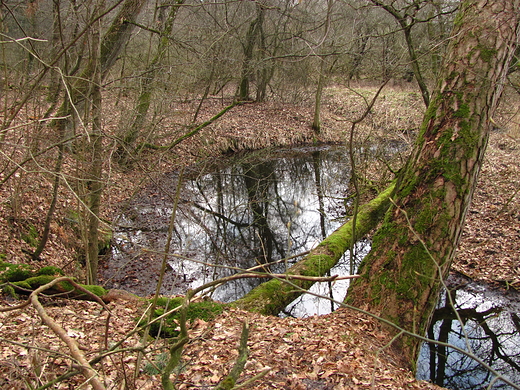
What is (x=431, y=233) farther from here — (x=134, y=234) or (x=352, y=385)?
(x=134, y=234)

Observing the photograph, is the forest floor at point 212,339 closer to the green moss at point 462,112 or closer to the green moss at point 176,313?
the green moss at point 176,313

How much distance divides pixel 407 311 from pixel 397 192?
1.25 m

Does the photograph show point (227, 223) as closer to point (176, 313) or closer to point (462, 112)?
point (176, 313)

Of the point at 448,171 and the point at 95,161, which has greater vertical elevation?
the point at 448,171

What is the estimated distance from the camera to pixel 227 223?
364 inches

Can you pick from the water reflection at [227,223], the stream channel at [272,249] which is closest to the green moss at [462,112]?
the stream channel at [272,249]

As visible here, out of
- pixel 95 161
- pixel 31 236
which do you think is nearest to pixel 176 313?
pixel 95 161

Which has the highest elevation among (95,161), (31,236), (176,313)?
(95,161)

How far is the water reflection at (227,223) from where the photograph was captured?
7.12 m

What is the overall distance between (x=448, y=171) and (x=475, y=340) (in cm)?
390

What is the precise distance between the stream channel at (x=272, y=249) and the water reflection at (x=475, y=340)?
14mm

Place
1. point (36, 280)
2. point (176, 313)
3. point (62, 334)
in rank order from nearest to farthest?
point (62, 334)
point (176, 313)
point (36, 280)

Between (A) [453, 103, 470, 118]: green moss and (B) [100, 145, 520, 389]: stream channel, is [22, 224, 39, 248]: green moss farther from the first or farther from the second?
(A) [453, 103, 470, 118]: green moss

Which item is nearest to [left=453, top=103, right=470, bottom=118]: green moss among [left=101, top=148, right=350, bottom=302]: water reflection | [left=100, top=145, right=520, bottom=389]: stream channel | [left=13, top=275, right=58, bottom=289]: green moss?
[left=100, top=145, right=520, bottom=389]: stream channel
